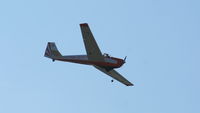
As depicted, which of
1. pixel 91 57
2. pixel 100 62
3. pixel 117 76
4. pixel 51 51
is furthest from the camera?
pixel 117 76

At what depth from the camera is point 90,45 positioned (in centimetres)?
5603

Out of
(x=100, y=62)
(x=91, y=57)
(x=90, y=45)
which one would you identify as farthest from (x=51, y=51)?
(x=90, y=45)

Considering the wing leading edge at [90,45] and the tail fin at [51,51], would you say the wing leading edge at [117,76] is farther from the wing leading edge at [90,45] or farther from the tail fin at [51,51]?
the tail fin at [51,51]

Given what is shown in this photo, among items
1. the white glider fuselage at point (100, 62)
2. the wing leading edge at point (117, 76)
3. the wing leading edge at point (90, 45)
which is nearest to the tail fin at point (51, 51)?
the white glider fuselage at point (100, 62)

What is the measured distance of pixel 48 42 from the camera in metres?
64.5

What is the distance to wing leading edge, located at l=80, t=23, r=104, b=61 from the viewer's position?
179ft

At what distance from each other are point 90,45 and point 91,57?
2075mm

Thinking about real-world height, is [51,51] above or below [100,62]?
above

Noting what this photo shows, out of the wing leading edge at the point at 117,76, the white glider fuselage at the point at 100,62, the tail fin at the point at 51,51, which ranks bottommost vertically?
the wing leading edge at the point at 117,76

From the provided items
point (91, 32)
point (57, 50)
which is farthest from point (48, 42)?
point (91, 32)

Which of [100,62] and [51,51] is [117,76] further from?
[51,51]

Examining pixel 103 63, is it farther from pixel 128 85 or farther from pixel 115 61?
pixel 128 85

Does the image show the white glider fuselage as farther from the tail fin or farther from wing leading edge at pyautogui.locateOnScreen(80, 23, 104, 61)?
the tail fin

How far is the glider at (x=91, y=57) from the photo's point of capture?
181 feet
